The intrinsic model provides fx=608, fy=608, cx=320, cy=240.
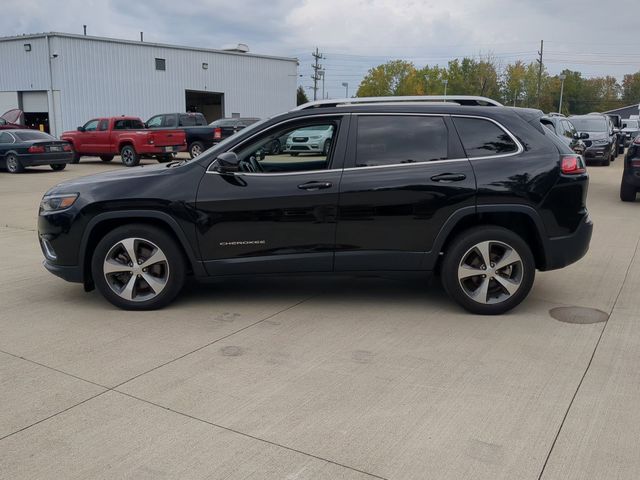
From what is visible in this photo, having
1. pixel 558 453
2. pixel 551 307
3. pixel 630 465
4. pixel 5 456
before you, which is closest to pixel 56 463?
pixel 5 456

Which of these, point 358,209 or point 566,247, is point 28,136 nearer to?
point 358,209

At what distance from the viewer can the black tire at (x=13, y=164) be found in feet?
63.9

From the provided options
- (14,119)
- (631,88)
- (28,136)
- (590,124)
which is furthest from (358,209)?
(631,88)

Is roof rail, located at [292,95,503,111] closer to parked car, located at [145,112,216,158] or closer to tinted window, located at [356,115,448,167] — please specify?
tinted window, located at [356,115,448,167]

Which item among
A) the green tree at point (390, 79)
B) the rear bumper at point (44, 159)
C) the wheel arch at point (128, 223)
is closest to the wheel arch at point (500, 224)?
the wheel arch at point (128, 223)

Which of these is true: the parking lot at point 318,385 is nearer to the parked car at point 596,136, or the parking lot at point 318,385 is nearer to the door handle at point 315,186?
the door handle at point 315,186

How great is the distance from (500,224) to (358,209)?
4.07 feet

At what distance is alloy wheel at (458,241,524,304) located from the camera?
5066mm

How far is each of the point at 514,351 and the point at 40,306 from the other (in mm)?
4077

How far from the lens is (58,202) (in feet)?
17.2

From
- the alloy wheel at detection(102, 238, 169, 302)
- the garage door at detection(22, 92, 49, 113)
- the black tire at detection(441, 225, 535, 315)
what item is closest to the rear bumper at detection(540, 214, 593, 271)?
the black tire at detection(441, 225, 535, 315)

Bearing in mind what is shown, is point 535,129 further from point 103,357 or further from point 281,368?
point 103,357

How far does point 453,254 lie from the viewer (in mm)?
5090

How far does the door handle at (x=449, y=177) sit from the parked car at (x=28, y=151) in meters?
17.7
